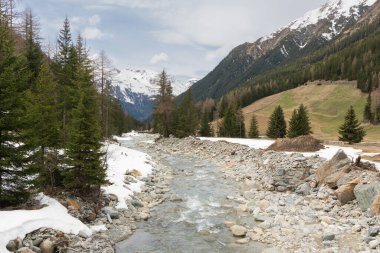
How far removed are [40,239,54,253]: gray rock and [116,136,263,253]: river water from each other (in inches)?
117

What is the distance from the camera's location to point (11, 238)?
12812mm

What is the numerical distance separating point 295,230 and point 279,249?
2.49 meters

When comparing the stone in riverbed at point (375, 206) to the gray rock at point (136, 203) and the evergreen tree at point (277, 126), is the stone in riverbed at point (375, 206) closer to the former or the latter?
the gray rock at point (136, 203)

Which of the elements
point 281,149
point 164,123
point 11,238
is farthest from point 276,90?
point 11,238

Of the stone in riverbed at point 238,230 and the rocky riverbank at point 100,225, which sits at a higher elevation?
the rocky riverbank at point 100,225

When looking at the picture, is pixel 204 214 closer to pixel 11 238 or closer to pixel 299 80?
pixel 11 238

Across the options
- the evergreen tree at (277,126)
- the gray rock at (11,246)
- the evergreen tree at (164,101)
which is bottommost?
the gray rock at (11,246)

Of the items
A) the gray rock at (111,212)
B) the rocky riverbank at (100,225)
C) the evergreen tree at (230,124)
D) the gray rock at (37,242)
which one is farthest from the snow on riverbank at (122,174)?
the evergreen tree at (230,124)

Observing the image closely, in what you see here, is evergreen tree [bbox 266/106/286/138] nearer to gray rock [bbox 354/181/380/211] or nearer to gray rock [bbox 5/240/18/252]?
gray rock [bbox 354/181/380/211]

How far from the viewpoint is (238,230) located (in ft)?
57.1

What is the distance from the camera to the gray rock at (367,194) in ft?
59.7

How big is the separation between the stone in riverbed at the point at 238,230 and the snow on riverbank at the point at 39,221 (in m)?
7.18

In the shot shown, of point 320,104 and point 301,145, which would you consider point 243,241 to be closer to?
point 301,145

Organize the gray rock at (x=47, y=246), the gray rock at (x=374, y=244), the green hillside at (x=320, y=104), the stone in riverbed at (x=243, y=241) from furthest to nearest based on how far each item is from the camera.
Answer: the green hillside at (x=320, y=104) < the stone in riverbed at (x=243, y=241) < the gray rock at (x=374, y=244) < the gray rock at (x=47, y=246)
